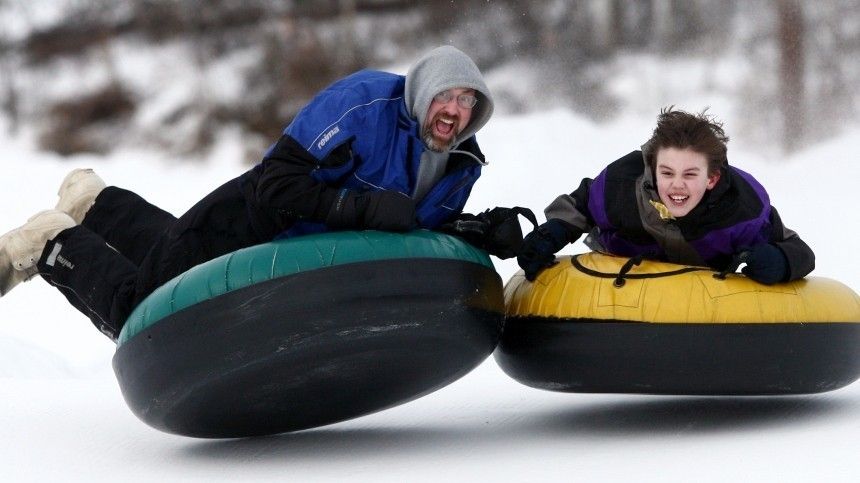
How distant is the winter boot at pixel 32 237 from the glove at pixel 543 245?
1205 mm

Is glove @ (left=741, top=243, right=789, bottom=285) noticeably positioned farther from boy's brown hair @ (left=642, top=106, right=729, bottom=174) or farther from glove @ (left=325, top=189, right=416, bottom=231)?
glove @ (left=325, top=189, right=416, bottom=231)

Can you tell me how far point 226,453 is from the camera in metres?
2.75

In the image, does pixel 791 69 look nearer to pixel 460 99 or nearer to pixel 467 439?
pixel 460 99

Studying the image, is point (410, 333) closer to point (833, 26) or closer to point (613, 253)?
point (613, 253)

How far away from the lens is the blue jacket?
268 cm

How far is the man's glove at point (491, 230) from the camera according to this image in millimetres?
2805

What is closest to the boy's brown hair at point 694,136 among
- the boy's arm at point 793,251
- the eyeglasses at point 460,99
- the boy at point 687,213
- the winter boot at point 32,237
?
the boy at point 687,213

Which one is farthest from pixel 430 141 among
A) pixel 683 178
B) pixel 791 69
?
pixel 791 69

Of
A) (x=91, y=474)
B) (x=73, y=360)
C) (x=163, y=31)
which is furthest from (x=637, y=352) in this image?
(x=163, y=31)

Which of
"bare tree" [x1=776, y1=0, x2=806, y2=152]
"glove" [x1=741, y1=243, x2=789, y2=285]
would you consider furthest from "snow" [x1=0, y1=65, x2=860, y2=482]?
"bare tree" [x1=776, y1=0, x2=806, y2=152]

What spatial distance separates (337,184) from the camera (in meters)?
2.77

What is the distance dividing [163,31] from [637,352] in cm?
748

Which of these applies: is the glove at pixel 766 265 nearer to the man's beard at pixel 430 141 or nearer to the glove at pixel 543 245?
the glove at pixel 543 245

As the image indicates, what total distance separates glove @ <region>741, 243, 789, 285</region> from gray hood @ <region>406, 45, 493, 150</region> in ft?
2.30
